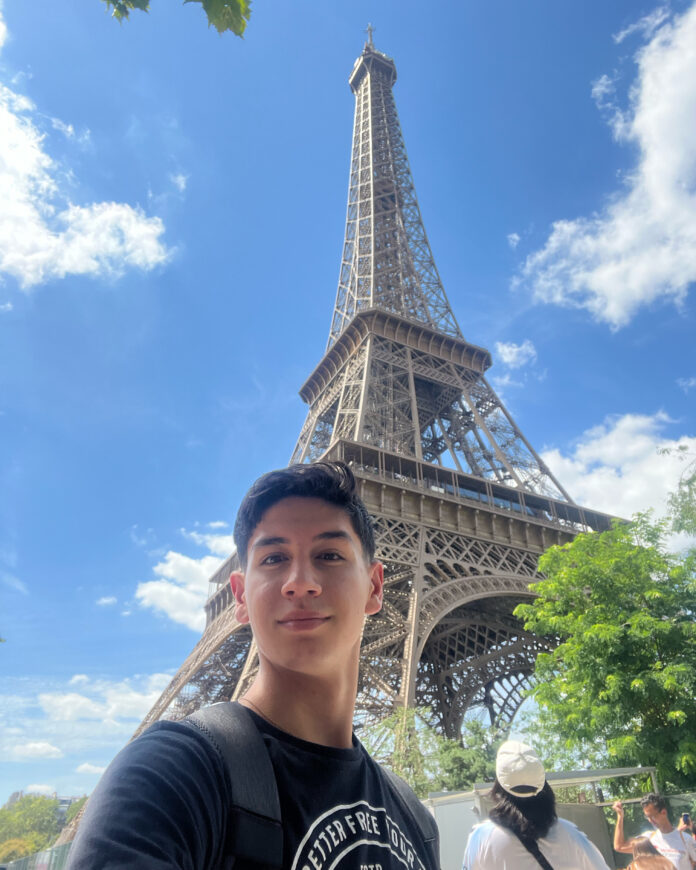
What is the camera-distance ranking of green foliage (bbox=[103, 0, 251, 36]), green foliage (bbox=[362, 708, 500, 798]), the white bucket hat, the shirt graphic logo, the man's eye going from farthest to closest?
green foliage (bbox=[362, 708, 500, 798]) → the white bucket hat → green foliage (bbox=[103, 0, 251, 36]) → the man's eye → the shirt graphic logo

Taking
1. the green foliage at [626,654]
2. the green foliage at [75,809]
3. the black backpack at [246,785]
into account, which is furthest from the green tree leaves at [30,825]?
the black backpack at [246,785]

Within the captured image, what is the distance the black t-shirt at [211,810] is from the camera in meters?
0.89

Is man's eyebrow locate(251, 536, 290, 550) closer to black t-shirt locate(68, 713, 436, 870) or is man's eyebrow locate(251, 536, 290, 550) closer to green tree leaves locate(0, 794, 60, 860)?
black t-shirt locate(68, 713, 436, 870)

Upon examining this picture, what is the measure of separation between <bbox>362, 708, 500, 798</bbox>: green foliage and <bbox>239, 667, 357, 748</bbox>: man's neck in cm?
1508

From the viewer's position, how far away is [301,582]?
151 centimetres

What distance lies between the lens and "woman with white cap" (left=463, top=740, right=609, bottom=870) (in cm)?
320

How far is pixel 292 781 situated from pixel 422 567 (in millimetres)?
18253

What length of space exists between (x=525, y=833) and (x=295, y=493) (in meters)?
2.76

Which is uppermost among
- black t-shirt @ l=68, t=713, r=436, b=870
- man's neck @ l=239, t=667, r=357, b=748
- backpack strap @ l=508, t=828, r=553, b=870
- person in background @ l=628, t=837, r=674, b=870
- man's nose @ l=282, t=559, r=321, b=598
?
man's nose @ l=282, t=559, r=321, b=598

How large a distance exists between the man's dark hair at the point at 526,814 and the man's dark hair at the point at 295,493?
245 centimetres

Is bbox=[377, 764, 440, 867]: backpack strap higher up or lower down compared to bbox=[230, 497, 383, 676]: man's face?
lower down

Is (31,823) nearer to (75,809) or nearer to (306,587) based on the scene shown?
(75,809)

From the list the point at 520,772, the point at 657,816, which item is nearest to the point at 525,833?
the point at 520,772

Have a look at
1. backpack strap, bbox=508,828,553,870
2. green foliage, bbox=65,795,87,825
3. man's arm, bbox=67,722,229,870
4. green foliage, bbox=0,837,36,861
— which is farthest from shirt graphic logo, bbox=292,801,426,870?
green foliage, bbox=0,837,36,861
